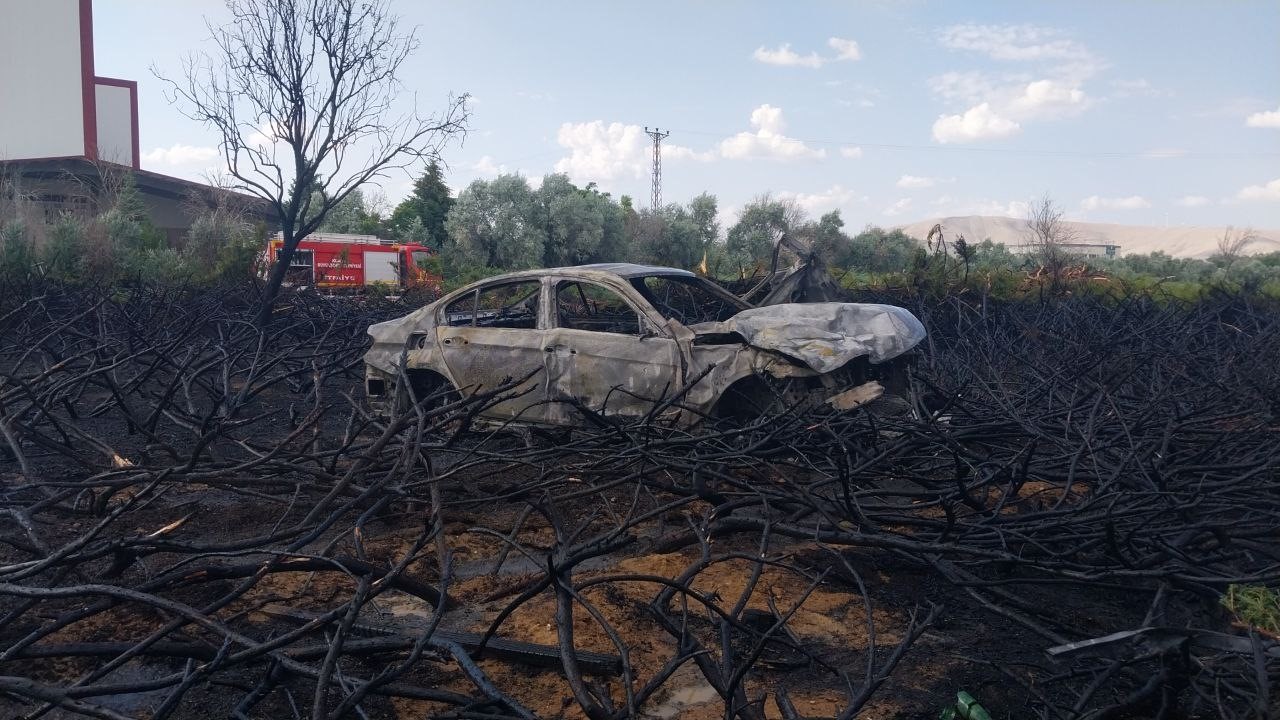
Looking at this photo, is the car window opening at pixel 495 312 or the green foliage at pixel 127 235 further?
the green foliage at pixel 127 235

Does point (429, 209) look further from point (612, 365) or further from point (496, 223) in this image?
point (612, 365)

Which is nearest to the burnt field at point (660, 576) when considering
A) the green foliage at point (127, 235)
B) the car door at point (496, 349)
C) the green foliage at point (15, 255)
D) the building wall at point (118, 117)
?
the car door at point (496, 349)

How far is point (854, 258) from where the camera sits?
1489 inches

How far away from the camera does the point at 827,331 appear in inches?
230

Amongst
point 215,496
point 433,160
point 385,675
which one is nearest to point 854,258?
point 433,160

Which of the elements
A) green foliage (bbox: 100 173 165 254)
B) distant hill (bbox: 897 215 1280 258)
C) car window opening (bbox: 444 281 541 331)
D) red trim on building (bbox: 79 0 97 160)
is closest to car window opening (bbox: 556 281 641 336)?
car window opening (bbox: 444 281 541 331)

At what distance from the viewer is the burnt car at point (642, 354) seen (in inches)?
224

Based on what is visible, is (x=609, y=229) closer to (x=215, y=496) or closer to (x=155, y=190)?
(x=155, y=190)

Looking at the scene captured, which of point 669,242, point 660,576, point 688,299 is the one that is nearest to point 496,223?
point 669,242

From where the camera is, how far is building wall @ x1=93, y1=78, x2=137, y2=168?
113 feet

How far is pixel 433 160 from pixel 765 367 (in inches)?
438

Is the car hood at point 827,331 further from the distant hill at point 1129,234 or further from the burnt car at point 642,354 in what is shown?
the distant hill at point 1129,234

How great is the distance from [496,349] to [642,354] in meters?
1.18

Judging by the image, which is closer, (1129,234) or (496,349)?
(496,349)
